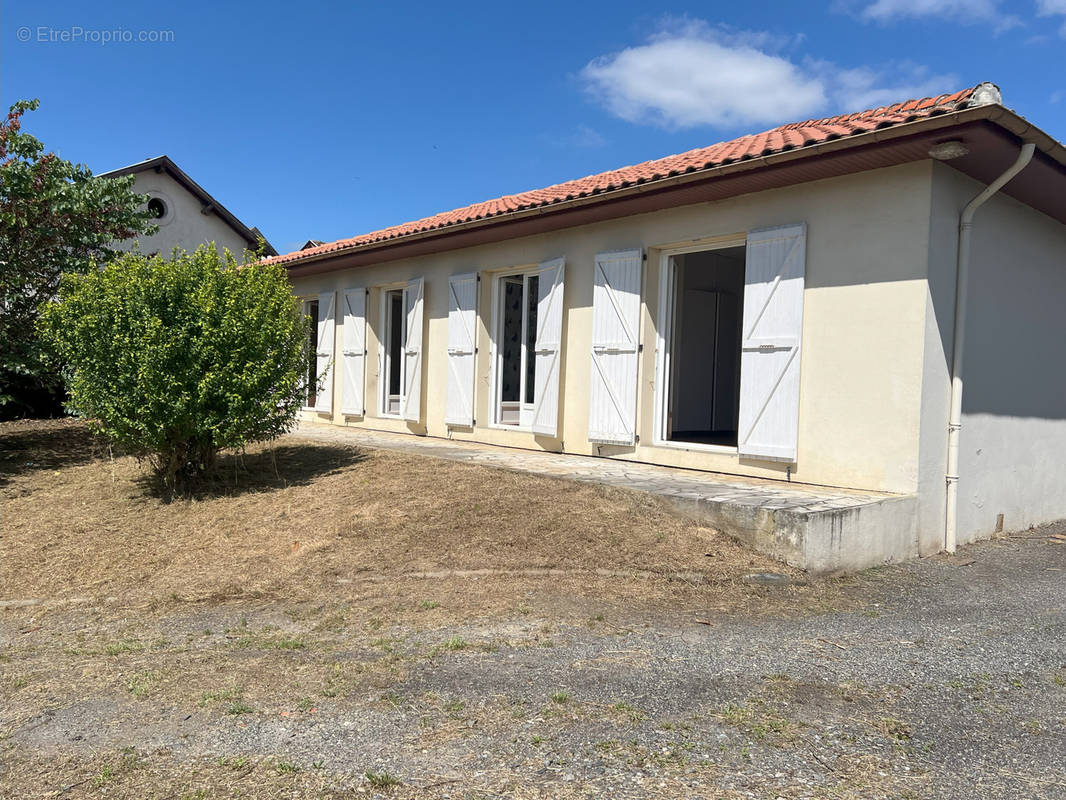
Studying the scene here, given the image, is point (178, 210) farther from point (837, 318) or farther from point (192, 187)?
point (837, 318)

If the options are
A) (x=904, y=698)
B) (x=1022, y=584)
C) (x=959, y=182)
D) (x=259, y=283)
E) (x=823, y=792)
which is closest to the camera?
(x=823, y=792)

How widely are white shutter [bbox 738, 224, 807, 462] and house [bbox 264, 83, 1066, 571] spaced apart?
2 centimetres

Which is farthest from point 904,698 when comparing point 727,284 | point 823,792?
point 727,284

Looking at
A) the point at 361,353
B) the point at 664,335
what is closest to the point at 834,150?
the point at 664,335

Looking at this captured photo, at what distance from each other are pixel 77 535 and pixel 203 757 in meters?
4.19

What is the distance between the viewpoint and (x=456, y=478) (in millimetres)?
6316

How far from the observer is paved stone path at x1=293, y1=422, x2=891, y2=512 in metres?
5.39

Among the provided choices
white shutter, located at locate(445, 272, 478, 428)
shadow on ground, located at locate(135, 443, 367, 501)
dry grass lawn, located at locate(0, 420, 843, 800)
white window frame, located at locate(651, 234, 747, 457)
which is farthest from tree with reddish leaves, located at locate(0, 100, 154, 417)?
white window frame, located at locate(651, 234, 747, 457)

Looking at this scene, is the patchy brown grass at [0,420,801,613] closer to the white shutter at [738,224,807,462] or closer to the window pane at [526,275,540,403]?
the white shutter at [738,224,807,462]

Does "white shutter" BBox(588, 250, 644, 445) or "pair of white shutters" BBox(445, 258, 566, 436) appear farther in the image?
"pair of white shutters" BBox(445, 258, 566, 436)

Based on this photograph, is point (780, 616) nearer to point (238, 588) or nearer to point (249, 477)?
point (238, 588)

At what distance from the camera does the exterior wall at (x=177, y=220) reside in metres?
19.4

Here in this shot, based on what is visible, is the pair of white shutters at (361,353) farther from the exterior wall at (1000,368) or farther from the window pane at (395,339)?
the exterior wall at (1000,368)

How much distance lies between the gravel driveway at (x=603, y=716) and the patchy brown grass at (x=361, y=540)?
53 cm
